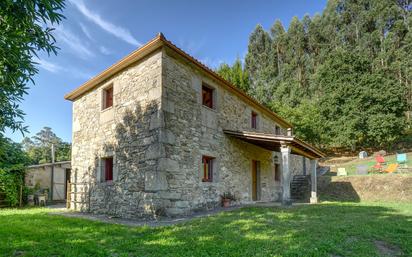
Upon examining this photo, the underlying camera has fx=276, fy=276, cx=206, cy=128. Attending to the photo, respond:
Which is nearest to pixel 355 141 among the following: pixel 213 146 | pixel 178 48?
pixel 213 146

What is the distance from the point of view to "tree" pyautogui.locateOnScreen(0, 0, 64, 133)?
351 centimetres

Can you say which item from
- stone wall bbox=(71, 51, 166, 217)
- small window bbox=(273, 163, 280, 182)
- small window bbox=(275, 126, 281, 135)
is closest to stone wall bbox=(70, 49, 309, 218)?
stone wall bbox=(71, 51, 166, 217)

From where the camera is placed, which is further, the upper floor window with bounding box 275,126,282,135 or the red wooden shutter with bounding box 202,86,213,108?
the upper floor window with bounding box 275,126,282,135

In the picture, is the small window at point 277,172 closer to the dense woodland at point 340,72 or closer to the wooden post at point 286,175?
the wooden post at point 286,175

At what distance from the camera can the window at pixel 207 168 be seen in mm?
10045

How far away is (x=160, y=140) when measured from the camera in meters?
8.06

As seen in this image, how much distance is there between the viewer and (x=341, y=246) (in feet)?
15.6

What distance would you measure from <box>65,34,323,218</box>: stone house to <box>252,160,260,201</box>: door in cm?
55

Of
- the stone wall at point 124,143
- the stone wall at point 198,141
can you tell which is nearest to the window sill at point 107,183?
the stone wall at point 124,143

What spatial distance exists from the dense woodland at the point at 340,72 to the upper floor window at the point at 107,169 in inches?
784

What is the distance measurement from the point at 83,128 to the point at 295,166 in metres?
13.6

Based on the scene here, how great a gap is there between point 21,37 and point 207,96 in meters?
7.64

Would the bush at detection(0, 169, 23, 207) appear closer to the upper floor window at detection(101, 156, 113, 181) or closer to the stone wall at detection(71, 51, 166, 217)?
the stone wall at detection(71, 51, 166, 217)

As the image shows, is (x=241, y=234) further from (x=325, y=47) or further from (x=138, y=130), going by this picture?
(x=325, y=47)
